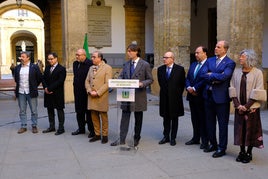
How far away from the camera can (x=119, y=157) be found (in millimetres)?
5215

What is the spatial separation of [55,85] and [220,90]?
332 cm

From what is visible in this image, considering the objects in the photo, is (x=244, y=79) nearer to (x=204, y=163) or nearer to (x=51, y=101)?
(x=204, y=163)

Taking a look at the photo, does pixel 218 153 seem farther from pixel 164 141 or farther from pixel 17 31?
pixel 17 31

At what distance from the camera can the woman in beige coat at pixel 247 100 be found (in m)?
4.64

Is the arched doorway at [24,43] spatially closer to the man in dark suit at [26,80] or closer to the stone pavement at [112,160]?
the man in dark suit at [26,80]

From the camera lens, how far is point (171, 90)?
5.77 m

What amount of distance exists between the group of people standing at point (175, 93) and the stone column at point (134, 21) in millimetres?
9483

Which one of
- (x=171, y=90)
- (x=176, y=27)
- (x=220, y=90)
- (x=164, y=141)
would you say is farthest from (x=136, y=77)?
(x=176, y=27)

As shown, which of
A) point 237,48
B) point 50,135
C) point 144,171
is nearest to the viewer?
point 144,171

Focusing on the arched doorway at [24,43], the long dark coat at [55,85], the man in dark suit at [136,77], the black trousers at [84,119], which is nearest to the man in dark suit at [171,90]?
the man in dark suit at [136,77]

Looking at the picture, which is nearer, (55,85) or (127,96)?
(127,96)

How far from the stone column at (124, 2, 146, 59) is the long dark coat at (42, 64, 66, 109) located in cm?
940

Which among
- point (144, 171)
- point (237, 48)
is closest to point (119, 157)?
point (144, 171)

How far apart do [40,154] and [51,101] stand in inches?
64.2
